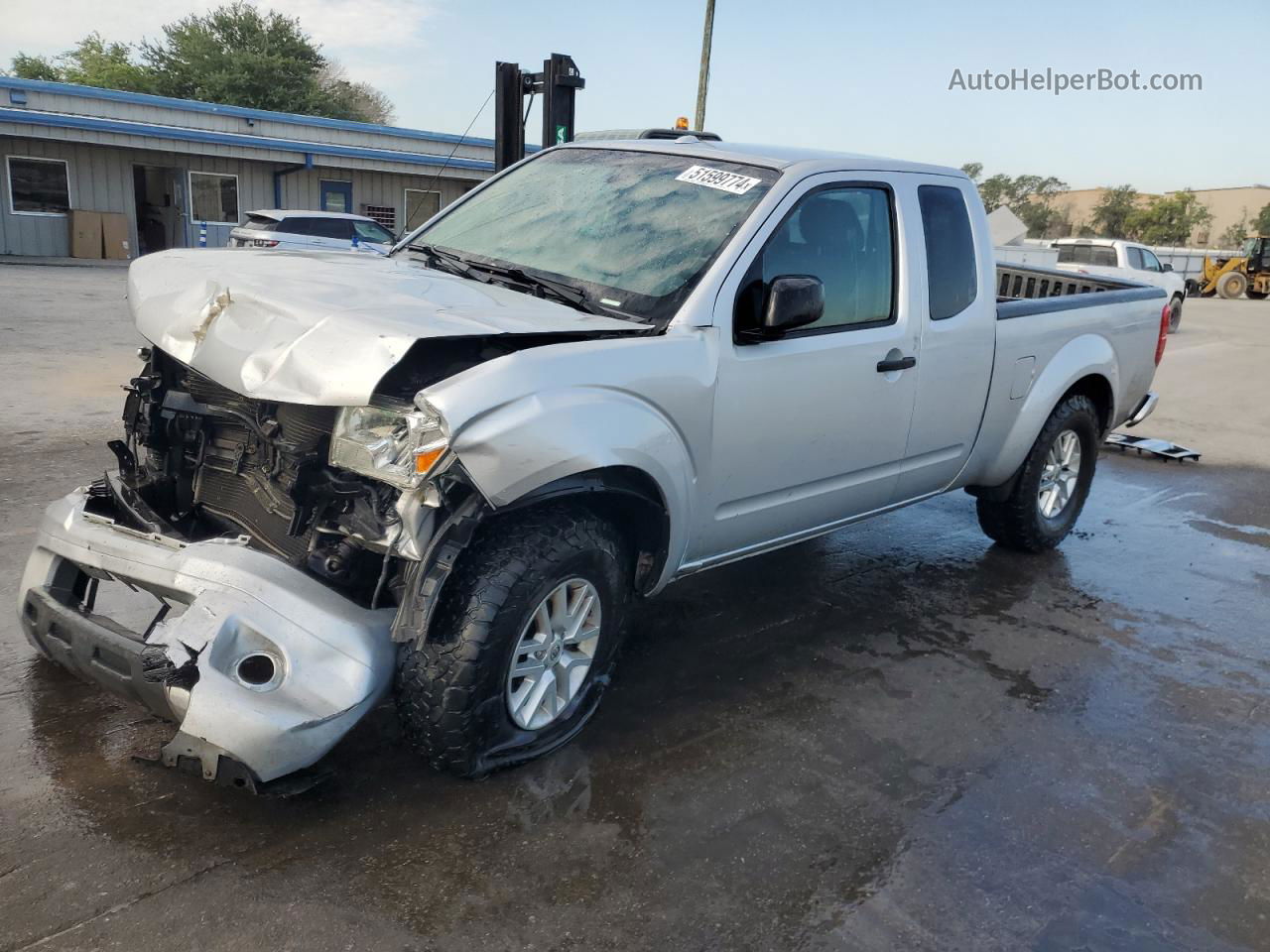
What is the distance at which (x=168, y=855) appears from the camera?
2742 millimetres

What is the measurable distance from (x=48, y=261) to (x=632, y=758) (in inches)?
914

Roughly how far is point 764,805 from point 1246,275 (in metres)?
38.0

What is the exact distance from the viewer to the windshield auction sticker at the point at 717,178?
385cm

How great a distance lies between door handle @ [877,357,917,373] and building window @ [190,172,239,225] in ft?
80.0

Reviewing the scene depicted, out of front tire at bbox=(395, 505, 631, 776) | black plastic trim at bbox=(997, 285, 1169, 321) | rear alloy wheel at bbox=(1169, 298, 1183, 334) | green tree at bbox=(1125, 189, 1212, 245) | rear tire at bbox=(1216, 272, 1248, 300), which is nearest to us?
front tire at bbox=(395, 505, 631, 776)

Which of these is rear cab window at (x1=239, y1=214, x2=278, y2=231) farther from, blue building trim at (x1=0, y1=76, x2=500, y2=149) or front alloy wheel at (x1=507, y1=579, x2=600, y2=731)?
front alloy wheel at (x1=507, y1=579, x2=600, y2=731)

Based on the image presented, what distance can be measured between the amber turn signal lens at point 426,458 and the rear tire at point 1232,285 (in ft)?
127

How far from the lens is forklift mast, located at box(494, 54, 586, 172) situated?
9.41 metres

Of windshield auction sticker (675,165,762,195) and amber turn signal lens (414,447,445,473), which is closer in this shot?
amber turn signal lens (414,447,445,473)

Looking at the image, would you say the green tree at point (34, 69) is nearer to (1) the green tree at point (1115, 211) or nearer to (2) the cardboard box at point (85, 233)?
(2) the cardboard box at point (85, 233)

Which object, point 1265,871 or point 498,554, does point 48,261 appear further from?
point 1265,871

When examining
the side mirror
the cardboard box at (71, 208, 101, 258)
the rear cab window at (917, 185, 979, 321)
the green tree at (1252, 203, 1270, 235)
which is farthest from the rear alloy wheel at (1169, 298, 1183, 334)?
the green tree at (1252, 203, 1270, 235)

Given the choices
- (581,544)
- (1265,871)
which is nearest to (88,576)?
(581,544)

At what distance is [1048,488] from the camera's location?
582 centimetres
